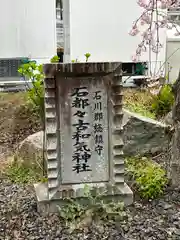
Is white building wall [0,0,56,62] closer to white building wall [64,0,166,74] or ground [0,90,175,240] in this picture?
white building wall [64,0,166,74]

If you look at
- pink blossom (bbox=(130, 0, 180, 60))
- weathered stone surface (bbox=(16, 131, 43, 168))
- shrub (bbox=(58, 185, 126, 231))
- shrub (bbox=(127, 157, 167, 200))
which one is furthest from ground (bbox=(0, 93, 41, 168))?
shrub (bbox=(58, 185, 126, 231))

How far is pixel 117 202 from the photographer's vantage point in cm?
368

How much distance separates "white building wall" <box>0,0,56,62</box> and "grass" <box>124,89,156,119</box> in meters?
1.75

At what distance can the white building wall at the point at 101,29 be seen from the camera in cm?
791

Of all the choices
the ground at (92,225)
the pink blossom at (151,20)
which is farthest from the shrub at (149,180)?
the pink blossom at (151,20)

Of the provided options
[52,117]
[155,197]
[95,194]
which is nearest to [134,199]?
[155,197]

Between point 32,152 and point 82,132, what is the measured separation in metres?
1.55

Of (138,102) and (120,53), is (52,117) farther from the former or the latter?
(120,53)

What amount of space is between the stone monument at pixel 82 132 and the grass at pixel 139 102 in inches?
115

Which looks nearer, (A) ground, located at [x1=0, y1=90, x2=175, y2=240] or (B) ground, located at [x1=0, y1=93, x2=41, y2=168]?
(A) ground, located at [x1=0, y1=90, x2=175, y2=240]

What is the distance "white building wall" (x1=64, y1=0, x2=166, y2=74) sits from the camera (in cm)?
791

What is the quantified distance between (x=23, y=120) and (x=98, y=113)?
3.73 metres

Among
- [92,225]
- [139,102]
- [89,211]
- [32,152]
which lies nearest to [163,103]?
[139,102]

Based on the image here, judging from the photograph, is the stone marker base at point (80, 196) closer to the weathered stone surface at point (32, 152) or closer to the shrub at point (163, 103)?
the weathered stone surface at point (32, 152)
